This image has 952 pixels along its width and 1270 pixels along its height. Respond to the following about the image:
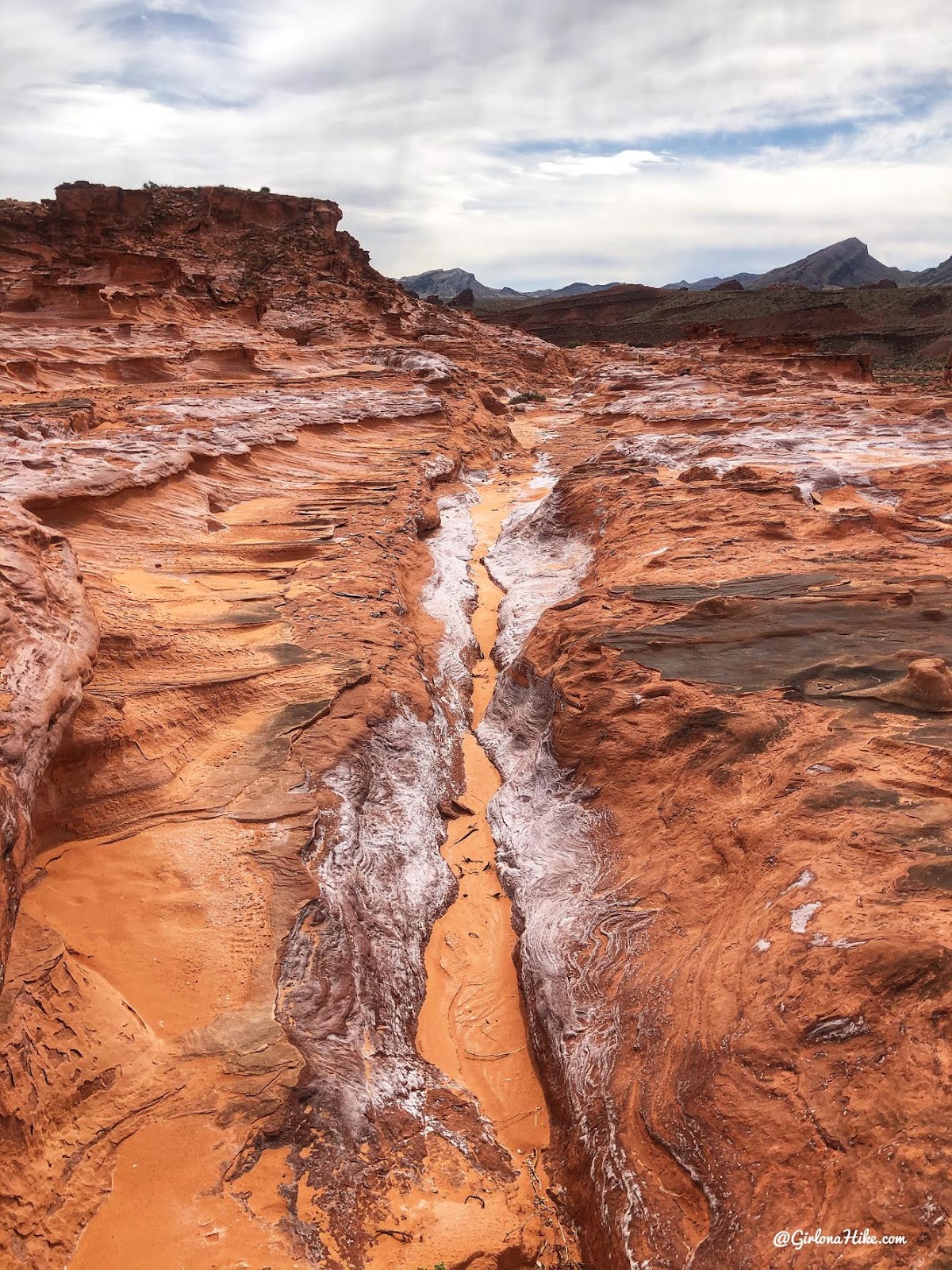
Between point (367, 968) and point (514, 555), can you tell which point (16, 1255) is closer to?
point (367, 968)

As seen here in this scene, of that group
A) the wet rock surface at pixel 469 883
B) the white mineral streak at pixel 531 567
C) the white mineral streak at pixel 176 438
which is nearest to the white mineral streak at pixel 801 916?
the wet rock surface at pixel 469 883

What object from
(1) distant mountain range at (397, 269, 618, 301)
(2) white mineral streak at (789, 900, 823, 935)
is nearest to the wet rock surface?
(2) white mineral streak at (789, 900, 823, 935)

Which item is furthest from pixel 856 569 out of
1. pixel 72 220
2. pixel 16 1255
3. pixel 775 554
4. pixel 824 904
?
pixel 72 220

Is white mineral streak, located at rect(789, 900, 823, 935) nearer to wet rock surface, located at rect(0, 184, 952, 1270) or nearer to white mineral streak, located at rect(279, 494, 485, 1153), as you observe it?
wet rock surface, located at rect(0, 184, 952, 1270)

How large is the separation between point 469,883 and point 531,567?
599cm

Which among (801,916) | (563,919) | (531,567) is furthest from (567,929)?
(531,567)

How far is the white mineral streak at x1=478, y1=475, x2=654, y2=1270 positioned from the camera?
139 inches

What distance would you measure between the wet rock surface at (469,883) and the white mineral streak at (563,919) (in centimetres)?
2

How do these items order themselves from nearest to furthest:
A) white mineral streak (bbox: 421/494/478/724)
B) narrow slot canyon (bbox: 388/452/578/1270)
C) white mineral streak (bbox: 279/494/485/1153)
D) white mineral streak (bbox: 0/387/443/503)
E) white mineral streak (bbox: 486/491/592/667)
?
narrow slot canyon (bbox: 388/452/578/1270) < white mineral streak (bbox: 279/494/485/1153) < white mineral streak (bbox: 421/494/478/724) < white mineral streak (bbox: 0/387/443/503) < white mineral streak (bbox: 486/491/592/667)

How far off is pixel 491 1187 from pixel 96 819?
296 centimetres

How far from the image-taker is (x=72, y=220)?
1280 inches

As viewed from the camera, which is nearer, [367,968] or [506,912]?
[367,968]

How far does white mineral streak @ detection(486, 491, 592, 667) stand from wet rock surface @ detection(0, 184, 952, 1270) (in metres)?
0.11

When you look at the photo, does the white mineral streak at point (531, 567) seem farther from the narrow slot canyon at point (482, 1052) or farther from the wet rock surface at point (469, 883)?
the narrow slot canyon at point (482, 1052)
